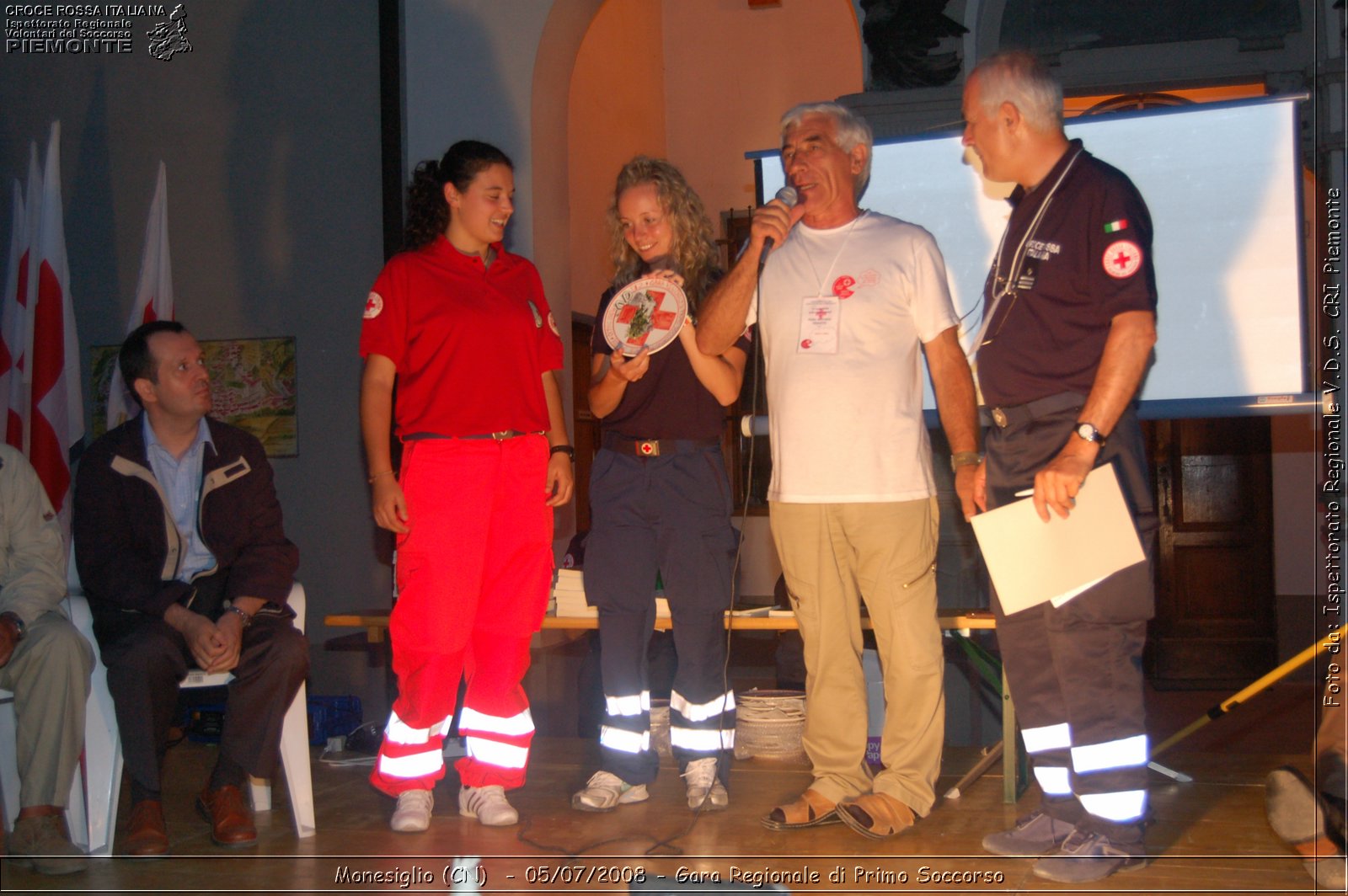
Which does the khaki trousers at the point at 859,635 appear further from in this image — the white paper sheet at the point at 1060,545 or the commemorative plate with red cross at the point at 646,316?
the commemorative plate with red cross at the point at 646,316

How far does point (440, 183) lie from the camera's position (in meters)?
3.14

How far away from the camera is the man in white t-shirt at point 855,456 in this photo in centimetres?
Result: 278

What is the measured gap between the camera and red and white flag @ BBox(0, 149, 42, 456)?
4.57 m

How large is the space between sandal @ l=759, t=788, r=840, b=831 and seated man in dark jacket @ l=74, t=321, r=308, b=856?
1.34 metres

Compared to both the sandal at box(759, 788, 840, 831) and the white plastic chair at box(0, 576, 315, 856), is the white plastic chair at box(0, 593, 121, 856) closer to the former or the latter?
the white plastic chair at box(0, 576, 315, 856)

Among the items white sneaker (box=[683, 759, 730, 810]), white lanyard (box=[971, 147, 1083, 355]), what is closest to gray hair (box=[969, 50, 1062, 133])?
white lanyard (box=[971, 147, 1083, 355])

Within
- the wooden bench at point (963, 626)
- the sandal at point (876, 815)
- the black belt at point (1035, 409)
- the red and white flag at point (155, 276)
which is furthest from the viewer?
the red and white flag at point (155, 276)

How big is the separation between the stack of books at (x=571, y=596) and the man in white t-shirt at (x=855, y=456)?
1116mm

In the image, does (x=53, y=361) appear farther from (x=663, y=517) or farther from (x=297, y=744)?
(x=663, y=517)

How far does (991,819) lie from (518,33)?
13.0 ft

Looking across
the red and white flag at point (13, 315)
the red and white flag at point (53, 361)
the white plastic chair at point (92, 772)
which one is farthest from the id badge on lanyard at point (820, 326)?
the red and white flag at point (13, 315)

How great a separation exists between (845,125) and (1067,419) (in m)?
0.93

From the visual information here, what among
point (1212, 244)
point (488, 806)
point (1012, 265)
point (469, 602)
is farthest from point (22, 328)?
point (1212, 244)

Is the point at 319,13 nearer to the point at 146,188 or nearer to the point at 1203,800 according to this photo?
the point at 146,188
